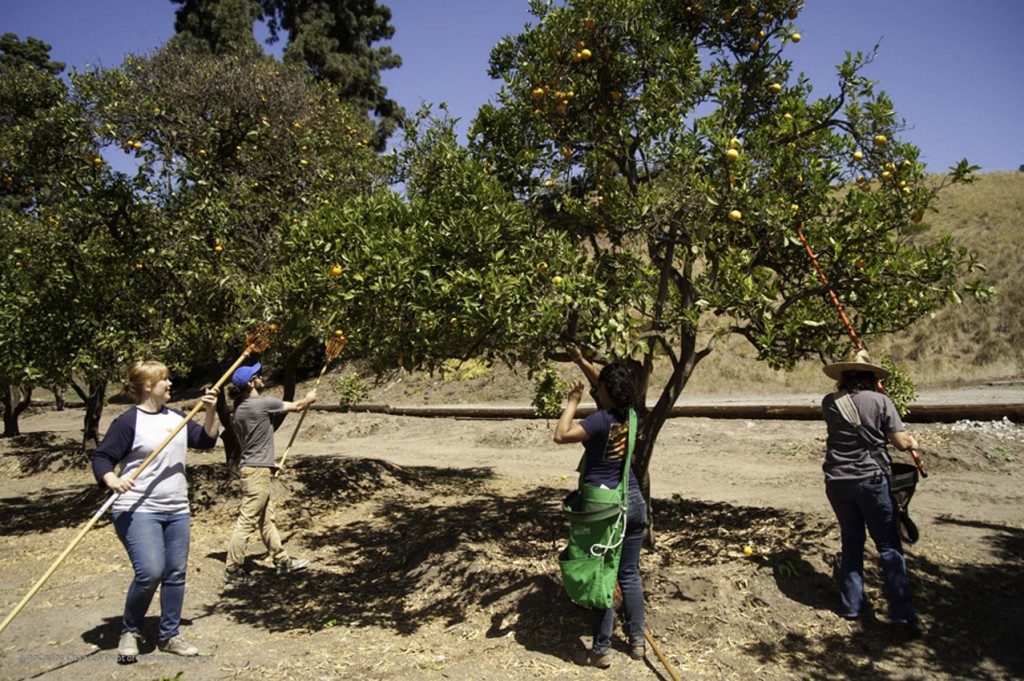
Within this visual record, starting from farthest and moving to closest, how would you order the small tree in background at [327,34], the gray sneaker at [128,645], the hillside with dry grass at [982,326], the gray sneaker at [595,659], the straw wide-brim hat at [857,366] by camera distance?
the small tree in background at [327,34] → the hillside with dry grass at [982,326] → the straw wide-brim hat at [857,366] → the gray sneaker at [128,645] → the gray sneaker at [595,659]

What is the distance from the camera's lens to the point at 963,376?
741 inches

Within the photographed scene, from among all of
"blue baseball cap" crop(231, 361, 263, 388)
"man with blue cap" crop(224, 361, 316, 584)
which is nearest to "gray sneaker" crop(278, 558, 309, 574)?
"man with blue cap" crop(224, 361, 316, 584)

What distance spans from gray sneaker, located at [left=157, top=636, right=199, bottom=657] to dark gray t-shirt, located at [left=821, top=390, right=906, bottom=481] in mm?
4139

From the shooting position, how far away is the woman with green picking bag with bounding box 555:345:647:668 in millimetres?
4012

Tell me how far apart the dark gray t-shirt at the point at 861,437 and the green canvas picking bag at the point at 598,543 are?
144 cm

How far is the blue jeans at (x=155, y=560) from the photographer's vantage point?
4.16m

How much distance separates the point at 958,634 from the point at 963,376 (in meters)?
17.0

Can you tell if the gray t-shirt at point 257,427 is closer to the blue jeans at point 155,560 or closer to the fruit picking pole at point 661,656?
the blue jeans at point 155,560

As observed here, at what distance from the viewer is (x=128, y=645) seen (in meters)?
4.32

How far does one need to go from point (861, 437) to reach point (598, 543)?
5.92 ft

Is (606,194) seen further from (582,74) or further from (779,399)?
(779,399)

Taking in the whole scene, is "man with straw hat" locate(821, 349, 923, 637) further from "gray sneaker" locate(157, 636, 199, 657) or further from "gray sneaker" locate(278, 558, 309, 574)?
"gray sneaker" locate(278, 558, 309, 574)

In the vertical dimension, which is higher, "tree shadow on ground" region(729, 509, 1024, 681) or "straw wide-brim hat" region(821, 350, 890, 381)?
"straw wide-brim hat" region(821, 350, 890, 381)

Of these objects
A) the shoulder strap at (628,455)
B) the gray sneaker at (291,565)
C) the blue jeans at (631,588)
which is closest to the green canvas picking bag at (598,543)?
the shoulder strap at (628,455)
